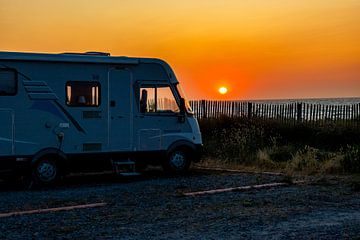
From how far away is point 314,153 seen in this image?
16.7 metres

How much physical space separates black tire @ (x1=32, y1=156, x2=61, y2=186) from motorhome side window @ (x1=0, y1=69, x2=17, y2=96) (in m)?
1.60

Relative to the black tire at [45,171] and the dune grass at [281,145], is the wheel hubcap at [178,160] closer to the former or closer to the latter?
the dune grass at [281,145]

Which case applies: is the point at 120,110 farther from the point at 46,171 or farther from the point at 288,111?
the point at 288,111

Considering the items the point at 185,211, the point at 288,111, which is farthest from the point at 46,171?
the point at 288,111

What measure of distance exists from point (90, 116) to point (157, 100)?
1.78 metres

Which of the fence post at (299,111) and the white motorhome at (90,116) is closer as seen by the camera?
the white motorhome at (90,116)

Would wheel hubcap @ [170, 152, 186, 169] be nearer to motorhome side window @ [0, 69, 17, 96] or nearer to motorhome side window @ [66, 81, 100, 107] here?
motorhome side window @ [66, 81, 100, 107]

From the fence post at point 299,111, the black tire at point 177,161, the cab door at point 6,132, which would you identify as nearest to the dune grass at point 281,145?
the fence post at point 299,111

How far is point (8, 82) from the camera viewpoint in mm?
12328

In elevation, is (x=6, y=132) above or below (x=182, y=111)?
below

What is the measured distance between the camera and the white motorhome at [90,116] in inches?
490

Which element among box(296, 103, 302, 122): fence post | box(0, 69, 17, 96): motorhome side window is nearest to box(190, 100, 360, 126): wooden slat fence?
box(296, 103, 302, 122): fence post

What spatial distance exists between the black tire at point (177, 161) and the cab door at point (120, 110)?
1180 millimetres

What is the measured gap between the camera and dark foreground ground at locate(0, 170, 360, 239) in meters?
7.75
